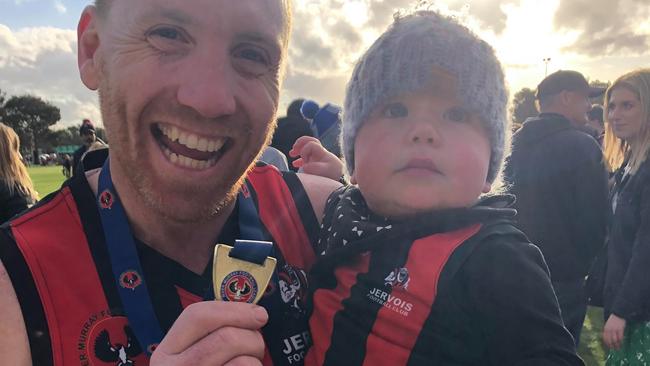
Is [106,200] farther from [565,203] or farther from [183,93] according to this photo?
[565,203]

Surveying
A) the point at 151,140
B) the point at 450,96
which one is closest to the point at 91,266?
the point at 151,140

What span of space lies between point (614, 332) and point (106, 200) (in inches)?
144

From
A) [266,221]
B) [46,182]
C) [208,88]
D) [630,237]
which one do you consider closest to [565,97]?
[630,237]

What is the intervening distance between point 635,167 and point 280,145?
10.9 ft

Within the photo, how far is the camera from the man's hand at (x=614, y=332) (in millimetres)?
3637

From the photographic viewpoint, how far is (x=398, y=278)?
1.59 metres

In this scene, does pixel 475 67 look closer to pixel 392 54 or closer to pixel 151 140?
pixel 392 54

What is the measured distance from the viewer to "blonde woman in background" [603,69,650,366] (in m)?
3.56

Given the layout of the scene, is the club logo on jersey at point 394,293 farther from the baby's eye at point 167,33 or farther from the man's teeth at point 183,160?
the baby's eye at point 167,33

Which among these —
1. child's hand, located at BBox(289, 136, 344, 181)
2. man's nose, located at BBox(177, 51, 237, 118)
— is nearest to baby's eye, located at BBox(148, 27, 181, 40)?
man's nose, located at BBox(177, 51, 237, 118)

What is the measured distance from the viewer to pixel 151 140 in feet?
5.17

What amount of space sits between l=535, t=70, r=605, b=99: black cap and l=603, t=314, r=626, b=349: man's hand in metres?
2.19

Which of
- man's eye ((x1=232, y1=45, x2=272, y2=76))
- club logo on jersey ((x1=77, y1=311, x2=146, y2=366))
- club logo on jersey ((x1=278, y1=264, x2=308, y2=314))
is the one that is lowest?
club logo on jersey ((x1=77, y1=311, x2=146, y2=366))

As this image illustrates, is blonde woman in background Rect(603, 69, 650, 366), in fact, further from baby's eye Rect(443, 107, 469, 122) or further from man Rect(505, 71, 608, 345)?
baby's eye Rect(443, 107, 469, 122)
